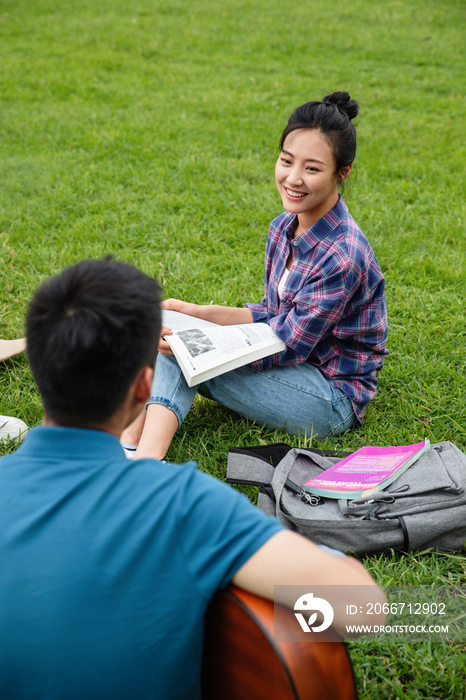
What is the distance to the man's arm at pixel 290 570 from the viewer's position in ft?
3.41

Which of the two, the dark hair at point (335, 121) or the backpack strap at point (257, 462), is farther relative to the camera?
the dark hair at point (335, 121)

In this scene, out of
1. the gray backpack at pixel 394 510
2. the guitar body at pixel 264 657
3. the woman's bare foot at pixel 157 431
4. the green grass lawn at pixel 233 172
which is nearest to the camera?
the guitar body at pixel 264 657

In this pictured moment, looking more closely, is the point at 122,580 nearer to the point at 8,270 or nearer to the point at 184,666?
the point at 184,666

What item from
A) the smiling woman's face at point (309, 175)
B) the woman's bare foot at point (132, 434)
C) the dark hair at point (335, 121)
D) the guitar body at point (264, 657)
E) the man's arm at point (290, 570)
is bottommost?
the woman's bare foot at point (132, 434)

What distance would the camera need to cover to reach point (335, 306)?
240 cm

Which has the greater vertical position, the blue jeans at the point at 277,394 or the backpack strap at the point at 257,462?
the blue jeans at the point at 277,394

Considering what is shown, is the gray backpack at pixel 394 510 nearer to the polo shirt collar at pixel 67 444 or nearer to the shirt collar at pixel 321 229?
the shirt collar at pixel 321 229

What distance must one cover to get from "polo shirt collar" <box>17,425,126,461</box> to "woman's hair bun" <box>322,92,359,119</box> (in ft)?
6.28

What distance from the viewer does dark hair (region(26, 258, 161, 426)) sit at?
3.65 ft

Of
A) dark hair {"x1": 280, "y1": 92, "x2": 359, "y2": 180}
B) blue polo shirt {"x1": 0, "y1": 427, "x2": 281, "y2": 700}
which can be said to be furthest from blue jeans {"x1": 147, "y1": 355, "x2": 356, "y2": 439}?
blue polo shirt {"x1": 0, "y1": 427, "x2": 281, "y2": 700}

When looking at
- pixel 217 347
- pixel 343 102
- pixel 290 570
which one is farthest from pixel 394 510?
pixel 343 102

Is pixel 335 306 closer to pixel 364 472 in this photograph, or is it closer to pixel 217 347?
pixel 217 347

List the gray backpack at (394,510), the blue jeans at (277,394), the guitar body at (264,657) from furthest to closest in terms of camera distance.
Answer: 1. the blue jeans at (277,394)
2. the gray backpack at (394,510)
3. the guitar body at (264,657)

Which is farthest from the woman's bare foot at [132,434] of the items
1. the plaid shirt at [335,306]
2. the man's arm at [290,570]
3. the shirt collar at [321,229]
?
the man's arm at [290,570]
